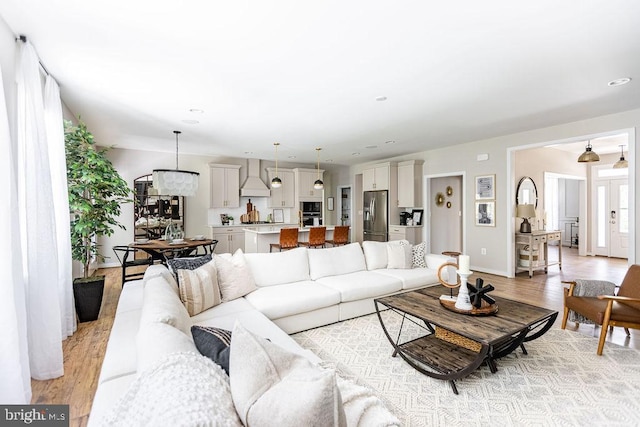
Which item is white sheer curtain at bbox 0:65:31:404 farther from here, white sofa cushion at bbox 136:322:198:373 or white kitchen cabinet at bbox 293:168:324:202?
white kitchen cabinet at bbox 293:168:324:202

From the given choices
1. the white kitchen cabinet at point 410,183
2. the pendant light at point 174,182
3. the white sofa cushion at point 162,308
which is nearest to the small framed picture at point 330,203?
the white kitchen cabinet at point 410,183

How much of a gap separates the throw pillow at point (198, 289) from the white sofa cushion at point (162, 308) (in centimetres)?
25

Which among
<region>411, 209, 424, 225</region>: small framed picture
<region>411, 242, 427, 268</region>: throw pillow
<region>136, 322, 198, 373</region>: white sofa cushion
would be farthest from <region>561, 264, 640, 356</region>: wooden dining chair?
<region>411, 209, 424, 225</region>: small framed picture

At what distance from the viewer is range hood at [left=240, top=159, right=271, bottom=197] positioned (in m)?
7.75

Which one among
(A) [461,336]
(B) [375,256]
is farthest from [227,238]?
(A) [461,336]

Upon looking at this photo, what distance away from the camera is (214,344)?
1212 millimetres

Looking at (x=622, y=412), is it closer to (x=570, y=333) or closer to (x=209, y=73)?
(x=570, y=333)

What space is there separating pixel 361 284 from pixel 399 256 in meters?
0.99

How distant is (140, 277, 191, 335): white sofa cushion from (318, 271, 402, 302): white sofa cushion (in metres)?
1.79

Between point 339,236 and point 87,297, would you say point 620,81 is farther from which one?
point 87,297

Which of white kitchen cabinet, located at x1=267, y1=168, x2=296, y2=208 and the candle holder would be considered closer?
the candle holder

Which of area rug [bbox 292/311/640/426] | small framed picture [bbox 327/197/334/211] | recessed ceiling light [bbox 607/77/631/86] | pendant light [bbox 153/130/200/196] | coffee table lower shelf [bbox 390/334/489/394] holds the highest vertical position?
recessed ceiling light [bbox 607/77/631/86]

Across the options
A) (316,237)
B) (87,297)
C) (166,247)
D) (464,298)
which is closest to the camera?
(464,298)

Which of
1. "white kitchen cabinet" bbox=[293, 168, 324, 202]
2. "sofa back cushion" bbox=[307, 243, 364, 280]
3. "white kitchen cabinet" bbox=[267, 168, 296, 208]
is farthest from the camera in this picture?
"white kitchen cabinet" bbox=[293, 168, 324, 202]
